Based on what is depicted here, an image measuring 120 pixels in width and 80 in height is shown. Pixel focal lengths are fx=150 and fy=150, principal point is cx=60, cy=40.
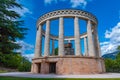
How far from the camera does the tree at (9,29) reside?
687 inches

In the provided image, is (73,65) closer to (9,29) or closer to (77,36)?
(77,36)

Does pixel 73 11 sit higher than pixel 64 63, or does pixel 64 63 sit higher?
pixel 73 11

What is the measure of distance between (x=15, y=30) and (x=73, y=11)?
728 inches

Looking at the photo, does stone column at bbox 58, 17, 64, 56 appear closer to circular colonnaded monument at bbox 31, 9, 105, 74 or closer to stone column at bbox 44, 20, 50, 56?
circular colonnaded monument at bbox 31, 9, 105, 74

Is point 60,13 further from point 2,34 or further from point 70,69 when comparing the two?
point 2,34

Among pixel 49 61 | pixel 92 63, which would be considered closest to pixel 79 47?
pixel 92 63

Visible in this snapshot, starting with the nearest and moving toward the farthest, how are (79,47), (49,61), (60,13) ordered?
(49,61) → (79,47) → (60,13)

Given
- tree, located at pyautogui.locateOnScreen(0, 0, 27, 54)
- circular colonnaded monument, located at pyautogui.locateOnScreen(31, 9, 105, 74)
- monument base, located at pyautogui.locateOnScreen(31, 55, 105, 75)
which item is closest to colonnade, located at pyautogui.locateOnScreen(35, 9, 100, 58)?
circular colonnaded monument, located at pyautogui.locateOnScreen(31, 9, 105, 74)

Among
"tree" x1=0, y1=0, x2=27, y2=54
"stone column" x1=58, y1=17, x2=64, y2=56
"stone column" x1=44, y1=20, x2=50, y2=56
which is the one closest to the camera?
"tree" x1=0, y1=0, x2=27, y2=54

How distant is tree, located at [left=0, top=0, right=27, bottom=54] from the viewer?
17.5 metres

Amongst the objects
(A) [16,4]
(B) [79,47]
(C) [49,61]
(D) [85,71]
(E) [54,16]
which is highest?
(E) [54,16]

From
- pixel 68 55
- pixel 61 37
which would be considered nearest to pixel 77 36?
pixel 61 37

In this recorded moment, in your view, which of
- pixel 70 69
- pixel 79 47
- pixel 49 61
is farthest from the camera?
pixel 79 47

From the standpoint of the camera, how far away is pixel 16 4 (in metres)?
18.9
